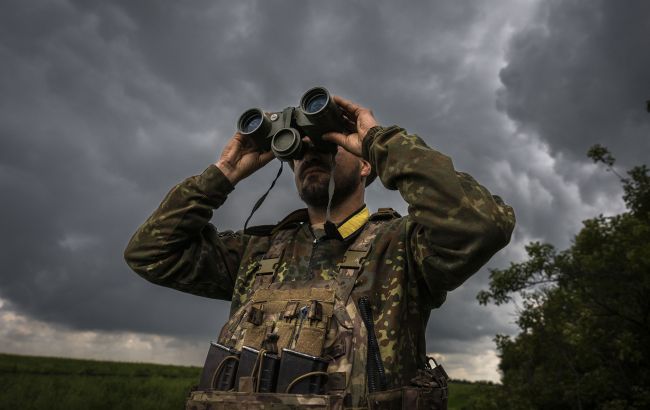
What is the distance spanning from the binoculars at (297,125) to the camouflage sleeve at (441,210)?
50cm

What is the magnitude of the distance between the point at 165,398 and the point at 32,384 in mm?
4281

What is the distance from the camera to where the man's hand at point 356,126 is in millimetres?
3064

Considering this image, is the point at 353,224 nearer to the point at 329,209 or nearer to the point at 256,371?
the point at 329,209

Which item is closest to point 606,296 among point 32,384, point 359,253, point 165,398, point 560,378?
point 560,378

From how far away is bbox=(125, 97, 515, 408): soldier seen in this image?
2.53m

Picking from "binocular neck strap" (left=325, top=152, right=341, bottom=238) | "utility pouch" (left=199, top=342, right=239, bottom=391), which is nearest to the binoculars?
"binocular neck strap" (left=325, top=152, right=341, bottom=238)

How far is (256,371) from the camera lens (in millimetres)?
2658

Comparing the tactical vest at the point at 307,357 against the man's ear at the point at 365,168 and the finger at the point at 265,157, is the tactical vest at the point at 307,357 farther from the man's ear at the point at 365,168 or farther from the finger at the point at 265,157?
the finger at the point at 265,157

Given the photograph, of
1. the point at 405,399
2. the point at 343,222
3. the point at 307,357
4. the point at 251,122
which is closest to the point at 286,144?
the point at 251,122

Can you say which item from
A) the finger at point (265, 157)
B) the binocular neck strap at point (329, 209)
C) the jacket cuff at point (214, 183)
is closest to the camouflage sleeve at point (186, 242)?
the jacket cuff at point (214, 183)

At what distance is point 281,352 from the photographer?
2680mm

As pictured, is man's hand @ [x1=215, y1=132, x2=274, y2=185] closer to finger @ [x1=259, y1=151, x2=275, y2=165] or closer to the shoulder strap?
finger @ [x1=259, y1=151, x2=275, y2=165]

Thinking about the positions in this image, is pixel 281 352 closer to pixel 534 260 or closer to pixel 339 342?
pixel 339 342

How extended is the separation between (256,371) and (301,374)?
0.28 meters
